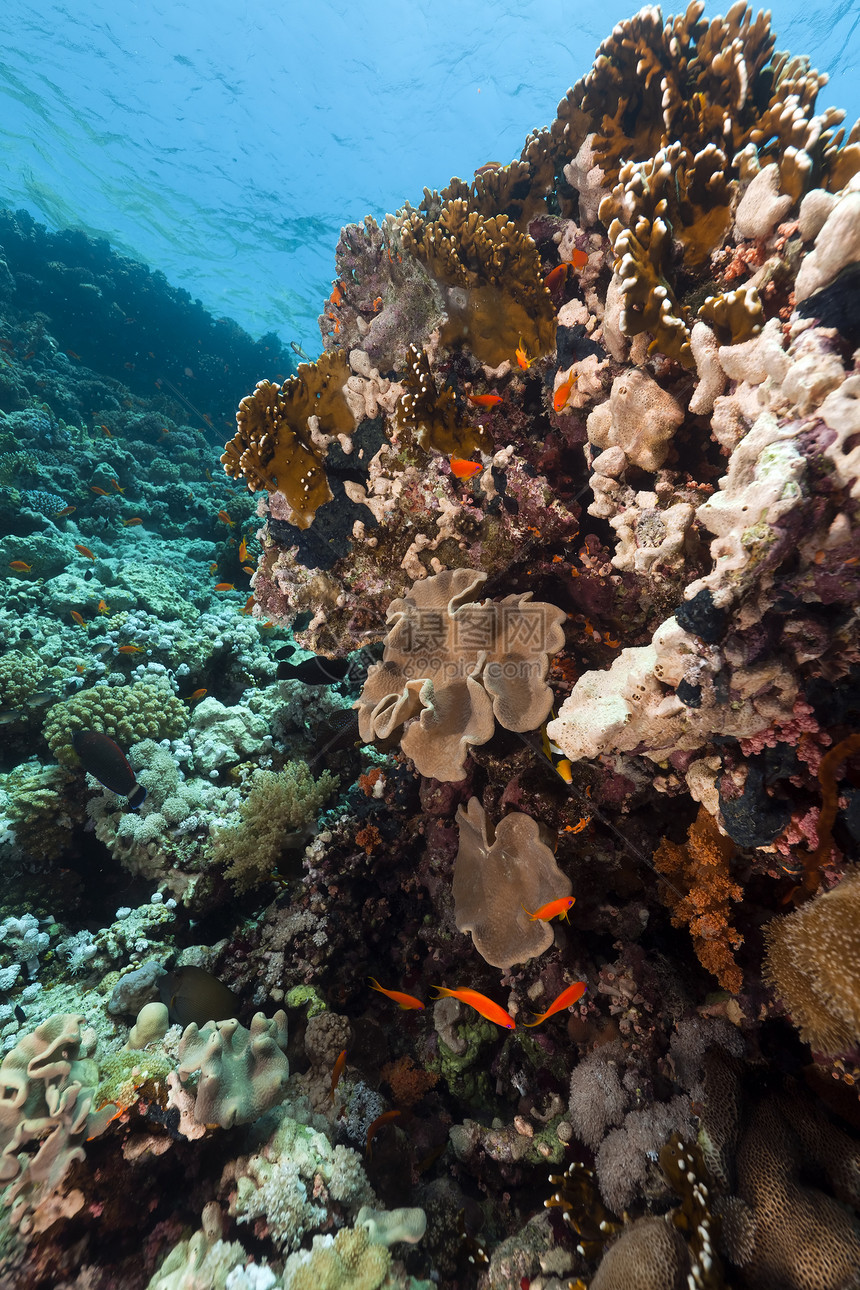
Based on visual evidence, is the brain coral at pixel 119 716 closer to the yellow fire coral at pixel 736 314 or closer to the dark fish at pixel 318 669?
the dark fish at pixel 318 669

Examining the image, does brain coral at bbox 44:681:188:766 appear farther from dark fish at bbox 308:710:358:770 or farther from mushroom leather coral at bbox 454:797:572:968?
mushroom leather coral at bbox 454:797:572:968

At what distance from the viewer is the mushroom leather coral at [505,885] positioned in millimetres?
3082

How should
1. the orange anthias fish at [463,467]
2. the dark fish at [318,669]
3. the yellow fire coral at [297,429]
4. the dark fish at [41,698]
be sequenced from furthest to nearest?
the dark fish at [41,698] → the dark fish at [318,669] → the yellow fire coral at [297,429] → the orange anthias fish at [463,467]

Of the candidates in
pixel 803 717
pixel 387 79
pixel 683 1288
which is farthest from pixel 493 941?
pixel 387 79

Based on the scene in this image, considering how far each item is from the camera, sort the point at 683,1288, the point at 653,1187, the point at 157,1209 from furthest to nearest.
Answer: the point at 157,1209, the point at 653,1187, the point at 683,1288

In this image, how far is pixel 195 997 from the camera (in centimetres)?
353

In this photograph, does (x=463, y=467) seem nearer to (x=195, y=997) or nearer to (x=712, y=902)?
(x=712, y=902)

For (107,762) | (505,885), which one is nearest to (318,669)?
(107,762)

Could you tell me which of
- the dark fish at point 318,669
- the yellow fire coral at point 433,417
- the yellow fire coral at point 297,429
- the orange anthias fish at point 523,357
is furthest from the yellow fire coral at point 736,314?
the dark fish at point 318,669

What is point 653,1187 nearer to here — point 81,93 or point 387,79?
point 387,79

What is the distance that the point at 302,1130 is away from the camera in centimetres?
315

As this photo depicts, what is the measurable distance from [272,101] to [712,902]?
52072 mm

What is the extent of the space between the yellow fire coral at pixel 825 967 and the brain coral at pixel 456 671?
151 centimetres

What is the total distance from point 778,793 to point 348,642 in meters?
3.38
